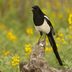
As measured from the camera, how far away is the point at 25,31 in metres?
15.5

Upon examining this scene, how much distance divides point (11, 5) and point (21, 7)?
425 mm

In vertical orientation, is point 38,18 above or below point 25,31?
above

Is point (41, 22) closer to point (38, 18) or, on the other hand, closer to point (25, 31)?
point (38, 18)

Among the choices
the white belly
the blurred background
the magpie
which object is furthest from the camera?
the blurred background

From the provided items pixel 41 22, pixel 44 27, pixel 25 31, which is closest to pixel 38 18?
pixel 41 22

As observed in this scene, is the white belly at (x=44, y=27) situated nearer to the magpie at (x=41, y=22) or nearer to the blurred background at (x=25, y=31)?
the magpie at (x=41, y=22)

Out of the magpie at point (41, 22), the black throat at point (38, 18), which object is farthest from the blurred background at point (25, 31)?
the black throat at point (38, 18)

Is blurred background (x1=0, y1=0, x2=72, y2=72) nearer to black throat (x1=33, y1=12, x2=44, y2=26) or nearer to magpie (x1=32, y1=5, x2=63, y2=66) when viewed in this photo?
magpie (x1=32, y1=5, x2=63, y2=66)

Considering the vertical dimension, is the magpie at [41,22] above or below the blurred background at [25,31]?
above

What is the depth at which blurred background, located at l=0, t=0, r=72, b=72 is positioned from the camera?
910 centimetres

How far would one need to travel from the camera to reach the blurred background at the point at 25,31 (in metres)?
9.10

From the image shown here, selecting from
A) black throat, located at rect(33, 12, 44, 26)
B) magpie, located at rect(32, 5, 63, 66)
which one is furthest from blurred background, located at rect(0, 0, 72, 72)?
black throat, located at rect(33, 12, 44, 26)

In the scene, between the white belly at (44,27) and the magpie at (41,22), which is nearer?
the magpie at (41,22)

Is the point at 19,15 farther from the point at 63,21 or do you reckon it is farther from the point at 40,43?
the point at 40,43
